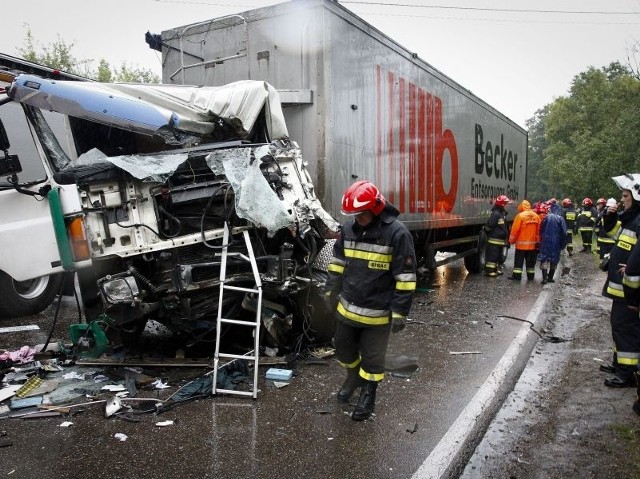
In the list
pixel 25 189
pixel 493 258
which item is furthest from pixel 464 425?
pixel 493 258

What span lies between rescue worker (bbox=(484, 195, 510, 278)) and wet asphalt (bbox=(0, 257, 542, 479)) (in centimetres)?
588

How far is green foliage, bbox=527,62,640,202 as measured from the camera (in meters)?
26.4

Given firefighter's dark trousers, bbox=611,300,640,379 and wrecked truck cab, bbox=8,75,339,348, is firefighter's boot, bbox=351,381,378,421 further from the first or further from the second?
firefighter's dark trousers, bbox=611,300,640,379

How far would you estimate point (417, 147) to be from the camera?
7.80 m

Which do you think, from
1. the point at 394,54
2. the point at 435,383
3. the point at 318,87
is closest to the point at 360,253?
the point at 435,383

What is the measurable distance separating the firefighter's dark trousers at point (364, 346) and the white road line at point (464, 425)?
0.60 m

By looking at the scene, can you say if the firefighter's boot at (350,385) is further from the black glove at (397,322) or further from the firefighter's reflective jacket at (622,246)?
the firefighter's reflective jacket at (622,246)

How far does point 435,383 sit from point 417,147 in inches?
172

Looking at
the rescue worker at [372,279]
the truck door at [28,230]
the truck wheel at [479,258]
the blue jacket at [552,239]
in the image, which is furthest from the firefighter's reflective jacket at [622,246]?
the truck wheel at [479,258]

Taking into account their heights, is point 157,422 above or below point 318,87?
below

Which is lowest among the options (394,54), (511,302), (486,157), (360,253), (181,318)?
(511,302)

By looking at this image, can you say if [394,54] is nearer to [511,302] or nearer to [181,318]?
[511,302]

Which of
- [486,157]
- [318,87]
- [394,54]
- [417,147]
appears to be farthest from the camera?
[486,157]

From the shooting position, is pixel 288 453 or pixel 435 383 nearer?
pixel 288 453
